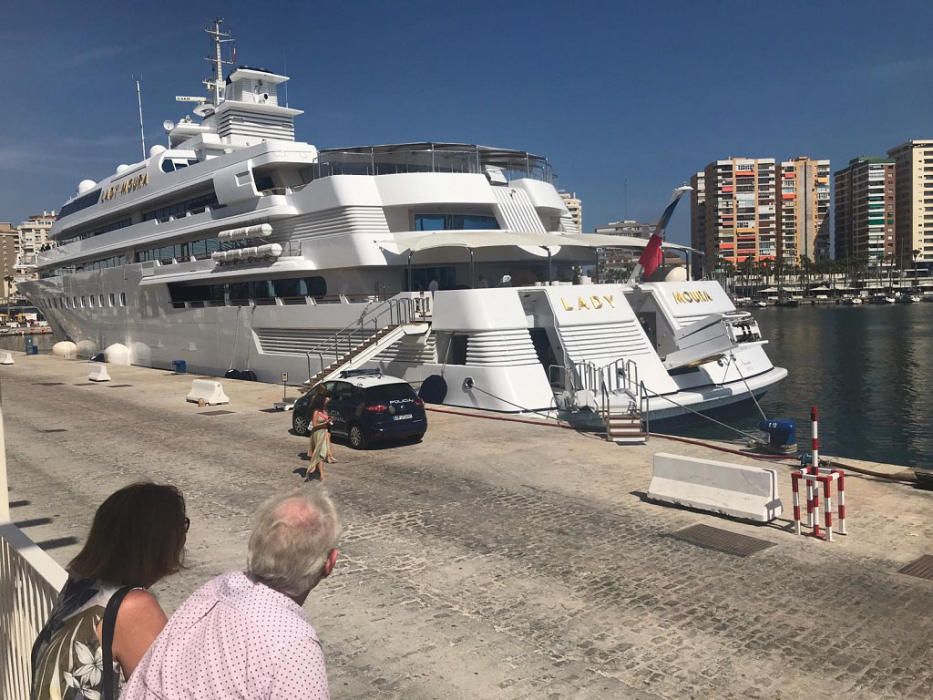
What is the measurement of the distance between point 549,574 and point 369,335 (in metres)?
→ 14.4

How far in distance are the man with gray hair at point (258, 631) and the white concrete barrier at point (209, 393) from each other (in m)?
18.9

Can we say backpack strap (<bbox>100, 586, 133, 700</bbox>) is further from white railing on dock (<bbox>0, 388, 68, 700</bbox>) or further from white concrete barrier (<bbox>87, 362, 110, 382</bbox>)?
white concrete barrier (<bbox>87, 362, 110, 382</bbox>)

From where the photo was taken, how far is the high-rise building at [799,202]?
178m

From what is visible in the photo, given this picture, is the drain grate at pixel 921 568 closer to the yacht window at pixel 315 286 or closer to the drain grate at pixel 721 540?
the drain grate at pixel 721 540

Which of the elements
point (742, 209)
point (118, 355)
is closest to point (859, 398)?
point (118, 355)

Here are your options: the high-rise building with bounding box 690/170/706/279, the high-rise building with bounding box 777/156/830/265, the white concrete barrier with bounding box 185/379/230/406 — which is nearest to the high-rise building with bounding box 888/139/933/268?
the high-rise building with bounding box 777/156/830/265

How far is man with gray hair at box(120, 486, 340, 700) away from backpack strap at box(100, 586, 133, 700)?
0.67 feet

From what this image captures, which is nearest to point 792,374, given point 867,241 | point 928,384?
point 928,384

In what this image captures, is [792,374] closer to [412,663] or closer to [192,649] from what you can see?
[412,663]

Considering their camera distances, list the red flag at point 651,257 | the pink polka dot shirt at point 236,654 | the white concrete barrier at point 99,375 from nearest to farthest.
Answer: the pink polka dot shirt at point 236,654, the red flag at point 651,257, the white concrete barrier at point 99,375

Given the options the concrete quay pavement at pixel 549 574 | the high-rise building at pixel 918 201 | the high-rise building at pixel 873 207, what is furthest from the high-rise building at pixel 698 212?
the concrete quay pavement at pixel 549 574

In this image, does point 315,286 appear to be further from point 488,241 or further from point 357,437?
point 357,437

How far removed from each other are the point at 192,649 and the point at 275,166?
24.1m

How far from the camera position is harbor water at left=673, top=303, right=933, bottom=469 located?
20516mm
